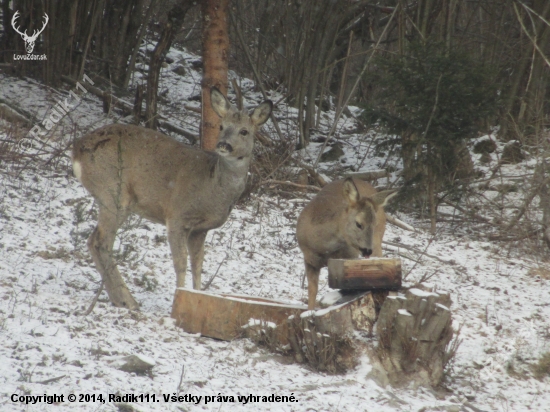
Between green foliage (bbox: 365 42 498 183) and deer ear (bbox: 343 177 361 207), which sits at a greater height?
green foliage (bbox: 365 42 498 183)

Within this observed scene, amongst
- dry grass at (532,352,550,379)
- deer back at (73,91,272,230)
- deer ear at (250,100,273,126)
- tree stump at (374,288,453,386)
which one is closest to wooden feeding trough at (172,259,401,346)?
tree stump at (374,288,453,386)

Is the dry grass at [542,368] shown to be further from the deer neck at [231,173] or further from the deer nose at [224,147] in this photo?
the deer nose at [224,147]

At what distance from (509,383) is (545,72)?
8535 mm

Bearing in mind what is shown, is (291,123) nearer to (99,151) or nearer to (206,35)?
(206,35)

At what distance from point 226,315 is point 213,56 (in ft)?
16.0

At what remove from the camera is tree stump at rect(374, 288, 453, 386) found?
4891 mm

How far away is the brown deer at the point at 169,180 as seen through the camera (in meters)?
6.16

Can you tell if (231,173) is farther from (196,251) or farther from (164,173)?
(196,251)

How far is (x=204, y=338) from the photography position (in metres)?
5.18

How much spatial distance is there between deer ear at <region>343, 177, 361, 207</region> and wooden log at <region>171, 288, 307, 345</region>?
1.37m

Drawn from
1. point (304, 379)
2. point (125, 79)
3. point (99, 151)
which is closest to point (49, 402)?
point (304, 379)

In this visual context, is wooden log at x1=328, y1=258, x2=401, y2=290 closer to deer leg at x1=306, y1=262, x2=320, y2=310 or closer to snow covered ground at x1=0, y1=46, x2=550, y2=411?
snow covered ground at x1=0, y1=46, x2=550, y2=411

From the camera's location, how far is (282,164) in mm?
10094

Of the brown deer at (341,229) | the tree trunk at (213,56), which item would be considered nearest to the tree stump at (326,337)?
the brown deer at (341,229)
